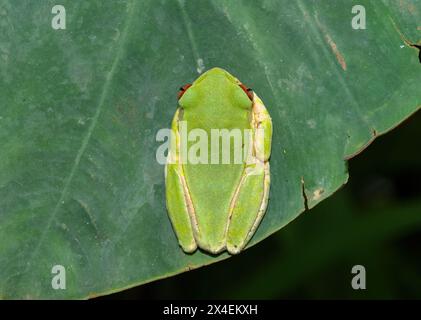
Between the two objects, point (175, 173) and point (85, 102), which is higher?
point (85, 102)

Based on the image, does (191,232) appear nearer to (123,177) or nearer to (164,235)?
(164,235)

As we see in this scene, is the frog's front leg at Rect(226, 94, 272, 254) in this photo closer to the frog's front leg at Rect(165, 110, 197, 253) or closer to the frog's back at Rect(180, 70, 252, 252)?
the frog's back at Rect(180, 70, 252, 252)

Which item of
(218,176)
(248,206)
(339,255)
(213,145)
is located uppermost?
(213,145)

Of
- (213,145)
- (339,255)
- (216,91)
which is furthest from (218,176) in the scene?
(339,255)

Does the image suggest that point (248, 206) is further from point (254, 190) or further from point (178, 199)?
point (178, 199)
